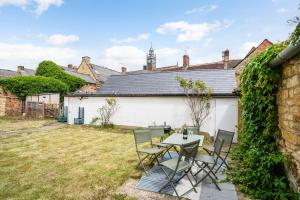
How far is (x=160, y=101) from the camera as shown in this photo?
494 inches

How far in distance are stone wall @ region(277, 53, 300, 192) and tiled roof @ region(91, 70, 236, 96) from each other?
761cm

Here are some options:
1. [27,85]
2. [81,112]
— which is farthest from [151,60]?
[81,112]

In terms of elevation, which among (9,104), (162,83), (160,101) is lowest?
(9,104)

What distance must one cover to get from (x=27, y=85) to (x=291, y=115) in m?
22.9

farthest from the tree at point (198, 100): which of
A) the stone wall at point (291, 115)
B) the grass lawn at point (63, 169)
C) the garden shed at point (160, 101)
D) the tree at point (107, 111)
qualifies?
the stone wall at point (291, 115)

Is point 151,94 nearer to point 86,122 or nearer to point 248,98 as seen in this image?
point 86,122

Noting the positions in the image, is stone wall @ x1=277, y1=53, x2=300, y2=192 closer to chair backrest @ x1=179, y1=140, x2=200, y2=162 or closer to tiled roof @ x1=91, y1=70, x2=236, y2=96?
chair backrest @ x1=179, y1=140, x2=200, y2=162

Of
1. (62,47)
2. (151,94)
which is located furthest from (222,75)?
(62,47)

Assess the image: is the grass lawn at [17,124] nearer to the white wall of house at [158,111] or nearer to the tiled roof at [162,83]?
the white wall of house at [158,111]

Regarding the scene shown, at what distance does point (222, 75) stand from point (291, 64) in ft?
33.4

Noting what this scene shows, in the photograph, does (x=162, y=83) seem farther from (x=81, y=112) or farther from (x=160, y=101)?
(x=81, y=112)

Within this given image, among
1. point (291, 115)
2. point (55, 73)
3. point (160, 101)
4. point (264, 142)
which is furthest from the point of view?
point (55, 73)

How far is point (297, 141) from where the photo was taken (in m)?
3.12

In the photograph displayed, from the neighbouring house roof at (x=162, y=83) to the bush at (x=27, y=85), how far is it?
28.3 feet
